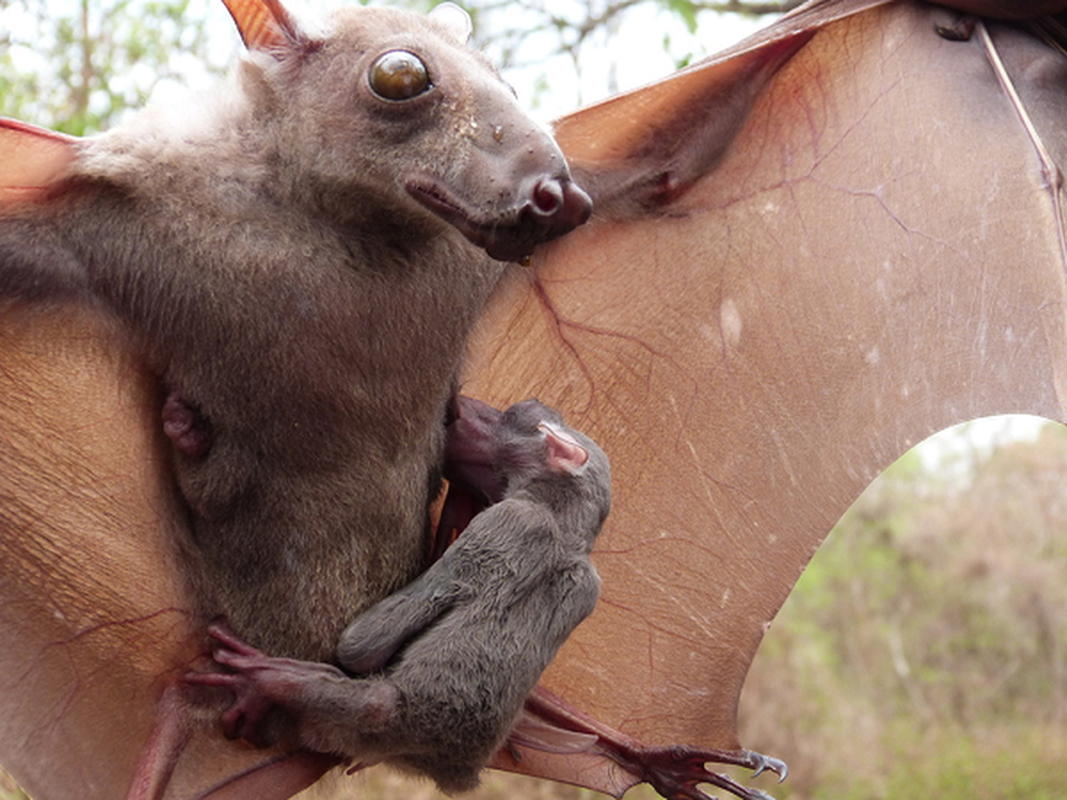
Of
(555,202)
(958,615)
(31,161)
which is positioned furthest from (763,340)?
(958,615)

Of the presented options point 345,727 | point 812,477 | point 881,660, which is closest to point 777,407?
point 812,477

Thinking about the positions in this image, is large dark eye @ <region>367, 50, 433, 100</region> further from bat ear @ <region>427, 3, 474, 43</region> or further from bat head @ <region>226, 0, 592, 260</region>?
bat ear @ <region>427, 3, 474, 43</region>

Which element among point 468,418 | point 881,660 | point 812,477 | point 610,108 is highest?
point 610,108

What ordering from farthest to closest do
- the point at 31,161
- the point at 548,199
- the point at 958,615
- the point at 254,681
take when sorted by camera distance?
the point at 958,615
the point at 254,681
the point at 31,161
the point at 548,199

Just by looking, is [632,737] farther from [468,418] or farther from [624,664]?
[468,418]

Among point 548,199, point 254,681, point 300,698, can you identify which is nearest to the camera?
point 548,199

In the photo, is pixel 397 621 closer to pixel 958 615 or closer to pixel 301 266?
pixel 301 266
